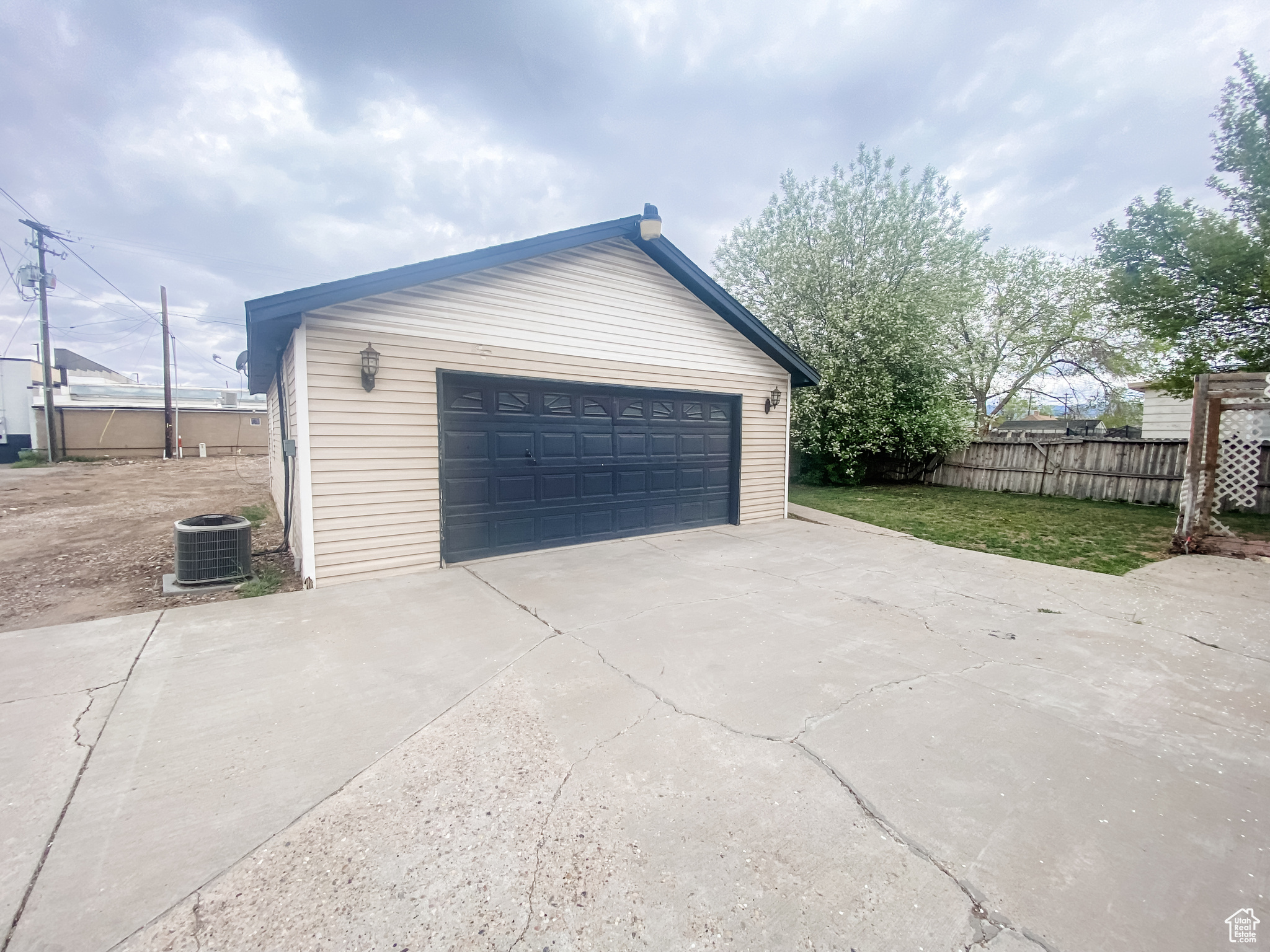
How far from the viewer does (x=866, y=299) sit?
12.3 m

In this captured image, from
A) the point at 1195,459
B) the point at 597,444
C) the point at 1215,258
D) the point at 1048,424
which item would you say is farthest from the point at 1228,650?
the point at 1048,424

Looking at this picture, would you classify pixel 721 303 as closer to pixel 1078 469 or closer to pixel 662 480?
pixel 662 480

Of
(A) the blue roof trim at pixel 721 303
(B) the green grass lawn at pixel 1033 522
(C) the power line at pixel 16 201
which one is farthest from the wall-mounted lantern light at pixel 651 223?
(C) the power line at pixel 16 201

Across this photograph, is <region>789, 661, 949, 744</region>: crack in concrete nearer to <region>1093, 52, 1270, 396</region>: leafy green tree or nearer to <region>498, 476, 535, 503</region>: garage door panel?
<region>498, 476, 535, 503</region>: garage door panel

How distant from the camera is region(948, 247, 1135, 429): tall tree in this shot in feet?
56.2

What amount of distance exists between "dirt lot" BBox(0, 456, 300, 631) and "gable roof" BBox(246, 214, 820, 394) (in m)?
2.50

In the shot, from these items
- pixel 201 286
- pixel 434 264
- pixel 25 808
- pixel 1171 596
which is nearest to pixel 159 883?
pixel 25 808

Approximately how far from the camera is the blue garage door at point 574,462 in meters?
5.75

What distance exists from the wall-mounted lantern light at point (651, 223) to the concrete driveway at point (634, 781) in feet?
15.4

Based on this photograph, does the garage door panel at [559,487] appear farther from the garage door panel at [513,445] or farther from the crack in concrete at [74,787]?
the crack in concrete at [74,787]

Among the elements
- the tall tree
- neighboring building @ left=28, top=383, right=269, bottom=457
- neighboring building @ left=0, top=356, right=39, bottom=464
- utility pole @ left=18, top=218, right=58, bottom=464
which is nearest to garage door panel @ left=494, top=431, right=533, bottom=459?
the tall tree

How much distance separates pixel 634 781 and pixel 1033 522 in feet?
30.1

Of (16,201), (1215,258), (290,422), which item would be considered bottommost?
(290,422)

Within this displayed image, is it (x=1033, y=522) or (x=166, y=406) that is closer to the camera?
(x=1033, y=522)
